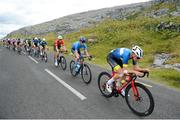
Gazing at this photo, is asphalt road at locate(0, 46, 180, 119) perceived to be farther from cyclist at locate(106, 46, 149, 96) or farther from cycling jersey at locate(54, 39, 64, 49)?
cycling jersey at locate(54, 39, 64, 49)

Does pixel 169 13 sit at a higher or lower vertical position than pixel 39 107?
higher

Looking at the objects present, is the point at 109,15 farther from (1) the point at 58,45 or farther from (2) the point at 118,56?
(2) the point at 118,56

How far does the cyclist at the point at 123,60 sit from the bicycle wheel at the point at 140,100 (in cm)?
44

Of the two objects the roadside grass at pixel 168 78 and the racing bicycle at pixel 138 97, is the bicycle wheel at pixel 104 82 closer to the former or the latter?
the racing bicycle at pixel 138 97

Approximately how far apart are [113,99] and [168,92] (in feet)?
8.45

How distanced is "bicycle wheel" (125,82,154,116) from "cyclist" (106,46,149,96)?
443mm

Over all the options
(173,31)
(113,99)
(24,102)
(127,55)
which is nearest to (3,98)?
(24,102)

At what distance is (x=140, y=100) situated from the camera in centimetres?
707

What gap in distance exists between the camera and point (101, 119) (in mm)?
6734

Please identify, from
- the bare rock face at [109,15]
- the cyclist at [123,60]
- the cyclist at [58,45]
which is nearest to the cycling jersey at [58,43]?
the cyclist at [58,45]

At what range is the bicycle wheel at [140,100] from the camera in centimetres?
675

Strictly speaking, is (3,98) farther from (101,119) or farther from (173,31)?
(173,31)

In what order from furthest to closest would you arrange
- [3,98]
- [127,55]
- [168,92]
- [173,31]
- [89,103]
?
1. [173,31]
2. [168,92]
3. [3,98]
4. [89,103]
5. [127,55]

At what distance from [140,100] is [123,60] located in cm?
124
